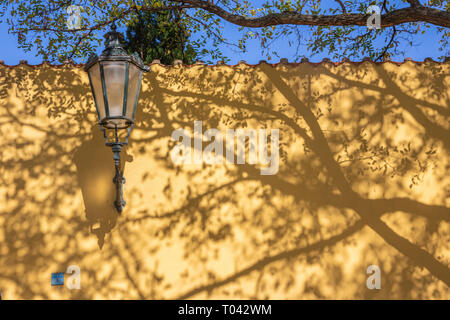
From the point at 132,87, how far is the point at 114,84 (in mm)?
158

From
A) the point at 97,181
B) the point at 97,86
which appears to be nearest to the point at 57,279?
the point at 97,181

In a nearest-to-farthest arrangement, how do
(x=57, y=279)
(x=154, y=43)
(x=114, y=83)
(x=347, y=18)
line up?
1. (x=114, y=83)
2. (x=57, y=279)
3. (x=347, y=18)
4. (x=154, y=43)

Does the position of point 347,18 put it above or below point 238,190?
above

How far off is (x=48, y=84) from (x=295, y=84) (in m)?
2.59

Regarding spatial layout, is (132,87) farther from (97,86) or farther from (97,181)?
(97,181)

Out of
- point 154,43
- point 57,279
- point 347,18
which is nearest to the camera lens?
point 57,279

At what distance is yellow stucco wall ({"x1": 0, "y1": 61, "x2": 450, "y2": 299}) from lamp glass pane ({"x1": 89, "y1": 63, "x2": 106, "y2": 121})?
82cm

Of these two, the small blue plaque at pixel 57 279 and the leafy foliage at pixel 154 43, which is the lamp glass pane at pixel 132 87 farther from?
the leafy foliage at pixel 154 43

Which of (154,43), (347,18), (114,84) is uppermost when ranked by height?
→ (154,43)

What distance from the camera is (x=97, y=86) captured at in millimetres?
3502

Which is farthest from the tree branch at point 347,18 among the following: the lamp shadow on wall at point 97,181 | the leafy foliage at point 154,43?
the leafy foliage at point 154,43

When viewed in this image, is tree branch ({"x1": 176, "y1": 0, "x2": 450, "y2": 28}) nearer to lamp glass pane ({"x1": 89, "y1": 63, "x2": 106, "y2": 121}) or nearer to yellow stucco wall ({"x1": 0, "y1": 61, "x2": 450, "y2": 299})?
yellow stucco wall ({"x1": 0, "y1": 61, "x2": 450, "y2": 299})

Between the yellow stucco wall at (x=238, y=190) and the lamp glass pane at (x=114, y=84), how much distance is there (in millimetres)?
874

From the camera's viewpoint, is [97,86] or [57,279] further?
[57,279]
